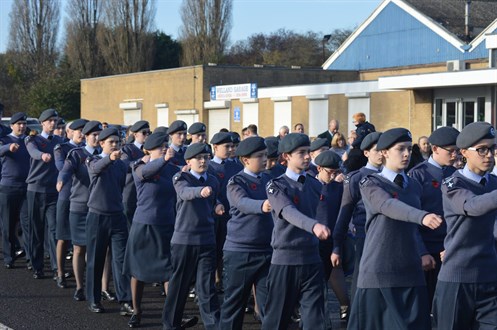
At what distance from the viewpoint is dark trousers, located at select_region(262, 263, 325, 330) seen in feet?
21.6

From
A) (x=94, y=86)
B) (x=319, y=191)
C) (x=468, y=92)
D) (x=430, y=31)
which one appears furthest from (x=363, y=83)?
(x=319, y=191)

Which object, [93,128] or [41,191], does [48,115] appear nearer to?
[41,191]

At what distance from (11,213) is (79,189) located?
287cm

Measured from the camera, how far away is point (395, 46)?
166 ft

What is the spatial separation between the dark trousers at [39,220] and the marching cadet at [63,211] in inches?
25.1

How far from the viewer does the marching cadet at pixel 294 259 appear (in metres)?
6.56

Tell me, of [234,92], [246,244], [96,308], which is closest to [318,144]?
[246,244]

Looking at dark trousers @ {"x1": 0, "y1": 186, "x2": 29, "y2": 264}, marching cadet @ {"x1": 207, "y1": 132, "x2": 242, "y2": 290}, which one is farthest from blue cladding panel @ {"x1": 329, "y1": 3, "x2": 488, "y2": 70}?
marching cadet @ {"x1": 207, "y1": 132, "x2": 242, "y2": 290}

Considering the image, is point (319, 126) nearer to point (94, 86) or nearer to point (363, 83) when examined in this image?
point (363, 83)

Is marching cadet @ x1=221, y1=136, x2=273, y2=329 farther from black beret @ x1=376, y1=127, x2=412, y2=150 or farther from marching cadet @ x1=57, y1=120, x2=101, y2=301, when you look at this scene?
marching cadet @ x1=57, y1=120, x2=101, y2=301

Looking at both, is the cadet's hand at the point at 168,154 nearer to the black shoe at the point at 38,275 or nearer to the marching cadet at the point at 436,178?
the marching cadet at the point at 436,178

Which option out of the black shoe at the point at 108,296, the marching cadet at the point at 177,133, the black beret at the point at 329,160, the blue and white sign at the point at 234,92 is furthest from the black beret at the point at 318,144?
the blue and white sign at the point at 234,92

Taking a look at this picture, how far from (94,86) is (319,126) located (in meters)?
22.6

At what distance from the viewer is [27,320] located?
8969 mm
